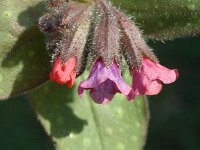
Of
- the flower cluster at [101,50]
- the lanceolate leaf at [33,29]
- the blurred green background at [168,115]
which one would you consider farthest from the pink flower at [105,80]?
the blurred green background at [168,115]

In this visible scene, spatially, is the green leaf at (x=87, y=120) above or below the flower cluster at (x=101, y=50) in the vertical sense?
below

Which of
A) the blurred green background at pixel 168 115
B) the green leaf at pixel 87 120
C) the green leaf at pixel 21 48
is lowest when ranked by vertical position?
the blurred green background at pixel 168 115

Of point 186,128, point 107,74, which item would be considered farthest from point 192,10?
point 186,128

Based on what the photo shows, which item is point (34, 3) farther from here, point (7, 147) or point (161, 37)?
point (7, 147)

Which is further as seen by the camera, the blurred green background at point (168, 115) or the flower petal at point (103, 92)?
the blurred green background at point (168, 115)

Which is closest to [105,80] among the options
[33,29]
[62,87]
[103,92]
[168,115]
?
[103,92]

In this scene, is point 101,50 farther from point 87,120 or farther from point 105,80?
point 87,120

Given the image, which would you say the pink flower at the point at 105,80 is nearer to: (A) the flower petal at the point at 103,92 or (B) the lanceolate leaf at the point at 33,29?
(A) the flower petal at the point at 103,92

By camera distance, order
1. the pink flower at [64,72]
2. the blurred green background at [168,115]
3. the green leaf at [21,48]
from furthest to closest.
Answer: the blurred green background at [168,115], the green leaf at [21,48], the pink flower at [64,72]
